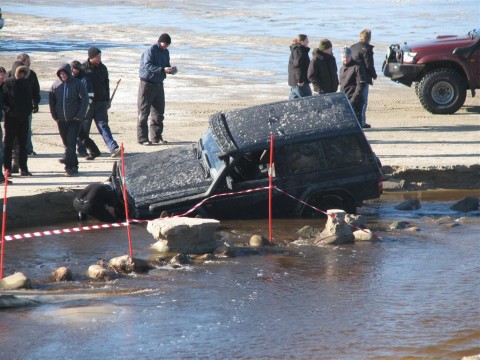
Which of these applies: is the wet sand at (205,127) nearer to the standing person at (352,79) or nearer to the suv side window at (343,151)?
the standing person at (352,79)

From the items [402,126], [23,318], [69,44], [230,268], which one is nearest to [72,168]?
[230,268]

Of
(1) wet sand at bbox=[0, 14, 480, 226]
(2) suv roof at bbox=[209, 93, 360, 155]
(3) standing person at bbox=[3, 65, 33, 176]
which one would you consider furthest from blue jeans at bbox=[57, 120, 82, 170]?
(2) suv roof at bbox=[209, 93, 360, 155]

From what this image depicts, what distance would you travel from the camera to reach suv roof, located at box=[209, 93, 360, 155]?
14.3 metres

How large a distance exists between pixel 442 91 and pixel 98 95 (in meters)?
7.86

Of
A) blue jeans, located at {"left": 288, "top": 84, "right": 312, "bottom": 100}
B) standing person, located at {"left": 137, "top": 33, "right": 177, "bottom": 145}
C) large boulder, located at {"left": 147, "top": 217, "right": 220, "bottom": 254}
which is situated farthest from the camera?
blue jeans, located at {"left": 288, "top": 84, "right": 312, "bottom": 100}

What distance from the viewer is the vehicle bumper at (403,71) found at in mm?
21766

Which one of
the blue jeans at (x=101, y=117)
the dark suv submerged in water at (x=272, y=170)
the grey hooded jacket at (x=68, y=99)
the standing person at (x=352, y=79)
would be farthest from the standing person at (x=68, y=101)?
the standing person at (x=352, y=79)

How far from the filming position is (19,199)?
14859mm

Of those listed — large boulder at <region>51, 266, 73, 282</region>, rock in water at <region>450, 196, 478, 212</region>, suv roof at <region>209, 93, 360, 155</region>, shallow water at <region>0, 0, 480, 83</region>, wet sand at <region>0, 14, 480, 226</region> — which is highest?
shallow water at <region>0, 0, 480, 83</region>

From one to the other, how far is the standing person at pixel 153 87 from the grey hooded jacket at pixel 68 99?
2557mm

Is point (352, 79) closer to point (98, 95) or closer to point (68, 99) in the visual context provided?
point (98, 95)

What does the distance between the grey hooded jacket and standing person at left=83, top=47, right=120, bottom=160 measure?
4.27ft

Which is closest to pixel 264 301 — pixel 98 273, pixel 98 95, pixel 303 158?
pixel 98 273

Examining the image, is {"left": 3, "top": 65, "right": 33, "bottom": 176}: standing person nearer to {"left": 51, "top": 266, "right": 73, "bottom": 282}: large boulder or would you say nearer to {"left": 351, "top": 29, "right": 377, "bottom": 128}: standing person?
{"left": 51, "top": 266, "right": 73, "bottom": 282}: large boulder
